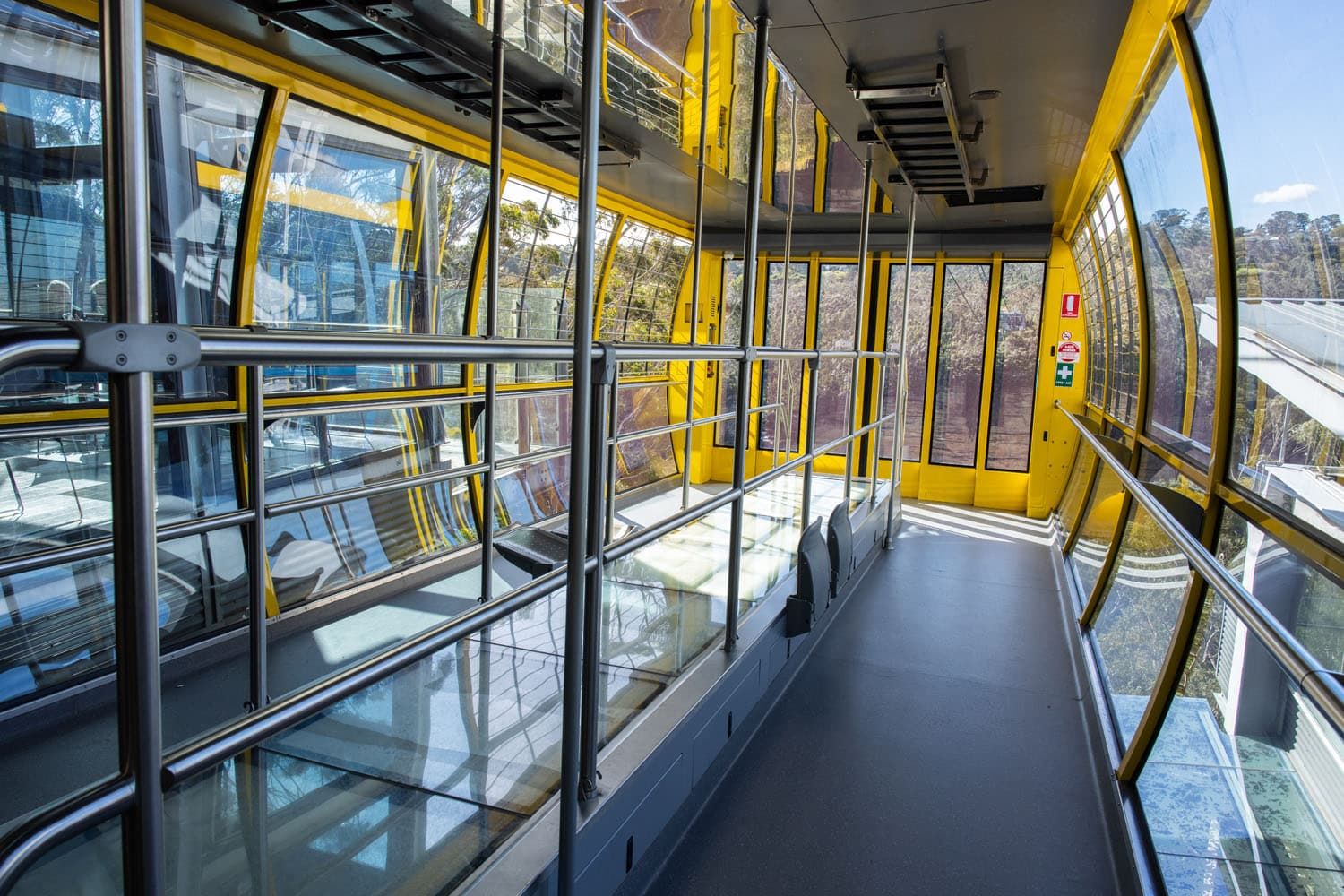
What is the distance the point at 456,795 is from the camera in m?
1.81

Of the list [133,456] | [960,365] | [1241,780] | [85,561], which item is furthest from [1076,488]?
[133,456]

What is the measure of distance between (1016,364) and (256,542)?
7097 mm

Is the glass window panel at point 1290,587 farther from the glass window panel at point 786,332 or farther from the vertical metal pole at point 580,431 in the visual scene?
A: the glass window panel at point 786,332

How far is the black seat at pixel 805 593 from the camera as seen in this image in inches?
128

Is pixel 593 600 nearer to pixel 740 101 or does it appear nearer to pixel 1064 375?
pixel 740 101

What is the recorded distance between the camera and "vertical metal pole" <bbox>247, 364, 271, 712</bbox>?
1960 mm

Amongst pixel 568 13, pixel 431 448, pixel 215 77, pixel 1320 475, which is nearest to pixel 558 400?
pixel 431 448

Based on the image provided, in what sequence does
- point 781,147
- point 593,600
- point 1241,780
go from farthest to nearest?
point 781,147 → point 1241,780 → point 593,600

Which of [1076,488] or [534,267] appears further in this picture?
[1076,488]

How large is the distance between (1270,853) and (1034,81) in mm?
2736

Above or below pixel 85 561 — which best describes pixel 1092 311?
above

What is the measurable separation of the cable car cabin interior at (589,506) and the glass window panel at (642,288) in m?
1.48

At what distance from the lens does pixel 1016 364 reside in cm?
775

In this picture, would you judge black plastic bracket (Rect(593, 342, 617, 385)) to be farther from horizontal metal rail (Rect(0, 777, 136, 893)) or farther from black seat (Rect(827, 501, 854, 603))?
black seat (Rect(827, 501, 854, 603))
